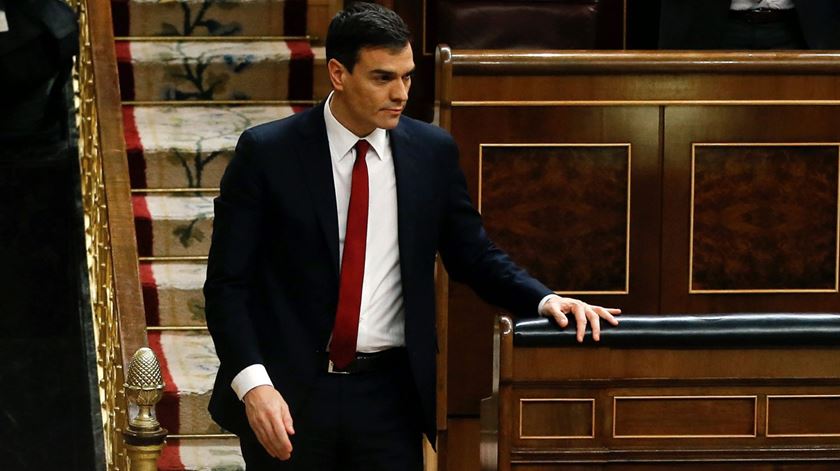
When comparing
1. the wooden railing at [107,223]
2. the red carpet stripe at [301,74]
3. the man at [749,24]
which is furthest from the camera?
the red carpet stripe at [301,74]

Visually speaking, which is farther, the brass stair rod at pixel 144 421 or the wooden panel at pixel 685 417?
the brass stair rod at pixel 144 421

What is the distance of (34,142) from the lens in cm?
504

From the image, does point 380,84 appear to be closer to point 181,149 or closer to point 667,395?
point 667,395

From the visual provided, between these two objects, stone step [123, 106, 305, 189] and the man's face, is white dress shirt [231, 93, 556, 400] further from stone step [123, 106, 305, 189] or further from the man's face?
stone step [123, 106, 305, 189]

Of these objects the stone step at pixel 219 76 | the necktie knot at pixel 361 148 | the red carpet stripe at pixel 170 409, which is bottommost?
the red carpet stripe at pixel 170 409

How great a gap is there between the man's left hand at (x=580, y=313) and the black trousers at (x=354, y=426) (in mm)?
257

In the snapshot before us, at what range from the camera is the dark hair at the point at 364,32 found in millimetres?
2426

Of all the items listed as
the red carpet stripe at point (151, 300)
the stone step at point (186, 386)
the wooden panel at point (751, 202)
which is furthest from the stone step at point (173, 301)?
the wooden panel at point (751, 202)

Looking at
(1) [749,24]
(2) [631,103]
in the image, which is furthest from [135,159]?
(1) [749,24]

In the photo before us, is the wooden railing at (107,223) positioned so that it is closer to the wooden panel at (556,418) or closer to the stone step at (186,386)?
the stone step at (186,386)

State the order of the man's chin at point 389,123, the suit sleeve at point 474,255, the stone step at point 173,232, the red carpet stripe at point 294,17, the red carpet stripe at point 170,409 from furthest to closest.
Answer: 1. the red carpet stripe at point 294,17
2. the stone step at point 173,232
3. the red carpet stripe at point 170,409
4. the suit sleeve at point 474,255
5. the man's chin at point 389,123

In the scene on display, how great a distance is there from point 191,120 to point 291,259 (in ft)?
8.82

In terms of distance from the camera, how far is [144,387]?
8.76 ft

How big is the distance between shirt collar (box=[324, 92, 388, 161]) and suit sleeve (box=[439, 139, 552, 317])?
0.42 feet
